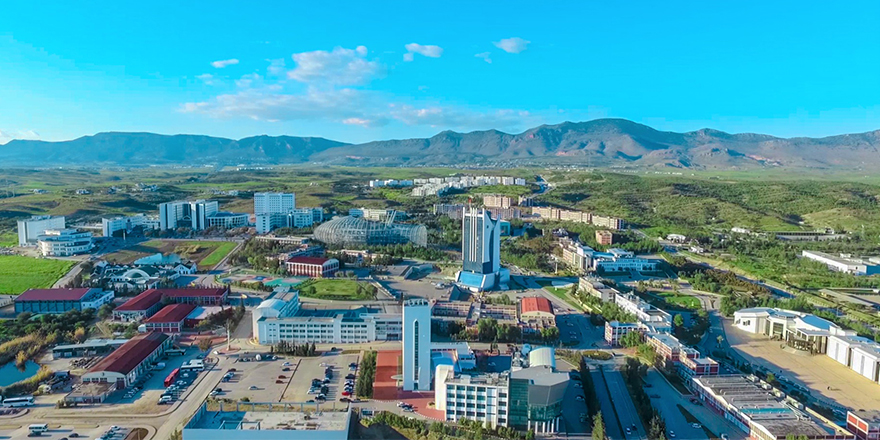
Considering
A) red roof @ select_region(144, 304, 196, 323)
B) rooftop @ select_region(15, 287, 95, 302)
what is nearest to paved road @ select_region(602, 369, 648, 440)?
red roof @ select_region(144, 304, 196, 323)

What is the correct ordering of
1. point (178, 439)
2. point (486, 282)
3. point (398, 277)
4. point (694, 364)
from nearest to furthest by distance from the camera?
point (178, 439), point (694, 364), point (486, 282), point (398, 277)

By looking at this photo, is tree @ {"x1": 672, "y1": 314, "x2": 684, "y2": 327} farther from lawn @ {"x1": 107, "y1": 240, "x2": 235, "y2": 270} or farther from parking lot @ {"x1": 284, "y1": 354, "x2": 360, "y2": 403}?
lawn @ {"x1": 107, "y1": 240, "x2": 235, "y2": 270}

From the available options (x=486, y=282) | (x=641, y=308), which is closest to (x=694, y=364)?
(x=641, y=308)

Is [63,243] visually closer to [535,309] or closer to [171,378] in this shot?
[171,378]

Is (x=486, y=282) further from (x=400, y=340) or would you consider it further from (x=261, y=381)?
(x=261, y=381)

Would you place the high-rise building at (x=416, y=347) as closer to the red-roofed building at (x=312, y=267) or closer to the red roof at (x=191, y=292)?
the red roof at (x=191, y=292)

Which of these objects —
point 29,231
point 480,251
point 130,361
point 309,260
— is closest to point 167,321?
point 130,361

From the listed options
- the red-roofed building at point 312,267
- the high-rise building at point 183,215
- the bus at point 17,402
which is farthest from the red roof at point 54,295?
the high-rise building at point 183,215

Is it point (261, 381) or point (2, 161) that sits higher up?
point (2, 161)
